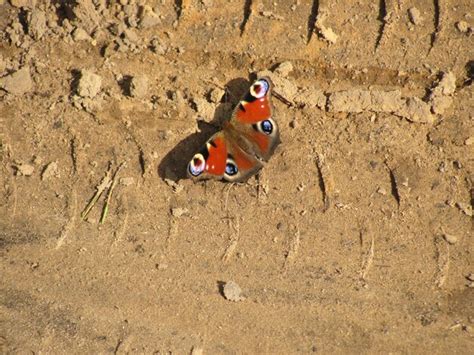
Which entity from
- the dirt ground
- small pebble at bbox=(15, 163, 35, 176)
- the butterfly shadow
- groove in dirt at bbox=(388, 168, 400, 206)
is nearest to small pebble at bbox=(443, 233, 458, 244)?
the dirt ground

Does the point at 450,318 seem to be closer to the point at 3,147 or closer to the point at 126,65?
the point at 126,65

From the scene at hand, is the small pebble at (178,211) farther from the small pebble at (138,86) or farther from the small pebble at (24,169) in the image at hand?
the small pebble at (24,169)

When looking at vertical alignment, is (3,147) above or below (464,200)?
below

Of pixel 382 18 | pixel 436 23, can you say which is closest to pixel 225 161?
pixel 382 18

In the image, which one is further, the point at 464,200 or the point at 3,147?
the point at 3,147

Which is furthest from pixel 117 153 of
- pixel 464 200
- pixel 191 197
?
pixel 464 200

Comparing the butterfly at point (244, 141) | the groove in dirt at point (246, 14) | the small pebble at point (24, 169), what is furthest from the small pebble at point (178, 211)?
the groove in dirt at point (246, 14)

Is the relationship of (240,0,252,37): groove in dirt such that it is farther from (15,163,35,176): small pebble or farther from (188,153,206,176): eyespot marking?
(15,163,35,176): small pebble
